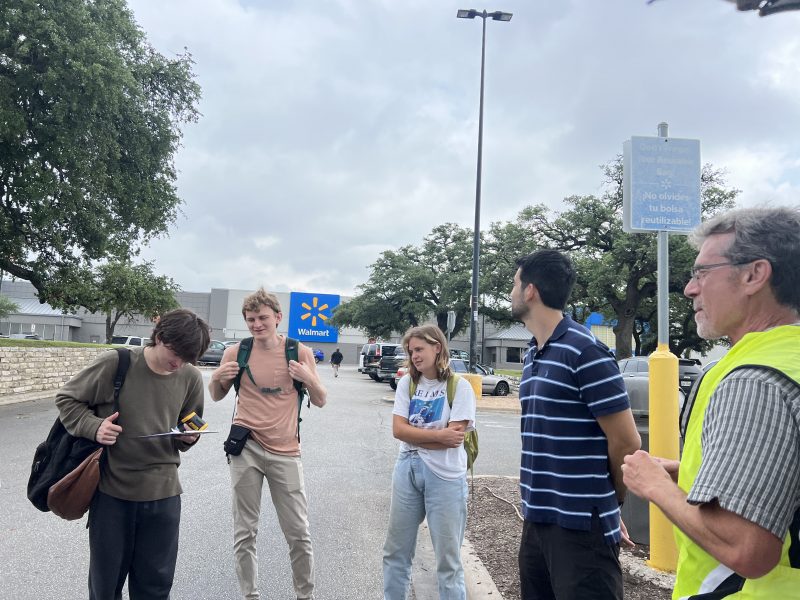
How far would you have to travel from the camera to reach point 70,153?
1409 cm

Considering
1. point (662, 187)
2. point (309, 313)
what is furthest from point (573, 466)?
point (309, 313)

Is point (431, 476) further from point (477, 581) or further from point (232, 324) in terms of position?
point (232, 324)

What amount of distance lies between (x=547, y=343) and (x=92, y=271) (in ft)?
64.0

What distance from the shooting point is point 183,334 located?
2959 mm

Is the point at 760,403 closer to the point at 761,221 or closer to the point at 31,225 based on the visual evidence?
the point at 761,221

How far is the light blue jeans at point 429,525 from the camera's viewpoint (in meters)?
3.41

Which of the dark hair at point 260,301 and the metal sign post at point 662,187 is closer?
the dark hair at point 260,301

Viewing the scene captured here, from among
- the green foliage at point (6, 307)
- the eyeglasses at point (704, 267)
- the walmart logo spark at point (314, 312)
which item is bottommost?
the eyeglasses at point (704, 267)

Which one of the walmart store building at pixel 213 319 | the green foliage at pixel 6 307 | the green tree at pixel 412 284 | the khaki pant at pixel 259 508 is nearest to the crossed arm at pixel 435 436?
the khaki pant at pixel 259 508

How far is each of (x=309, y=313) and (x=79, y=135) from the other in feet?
147

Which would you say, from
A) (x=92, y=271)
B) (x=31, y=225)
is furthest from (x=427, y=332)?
(x=92, y=271)

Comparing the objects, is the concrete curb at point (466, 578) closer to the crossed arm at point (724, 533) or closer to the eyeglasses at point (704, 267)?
the crossed arm at point (724, 533)

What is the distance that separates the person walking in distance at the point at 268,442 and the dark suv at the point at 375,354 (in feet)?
78.5

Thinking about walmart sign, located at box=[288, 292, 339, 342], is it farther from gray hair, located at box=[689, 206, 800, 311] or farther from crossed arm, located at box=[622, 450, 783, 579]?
crossed arm, located at box=[622, 450, 783, 579]
